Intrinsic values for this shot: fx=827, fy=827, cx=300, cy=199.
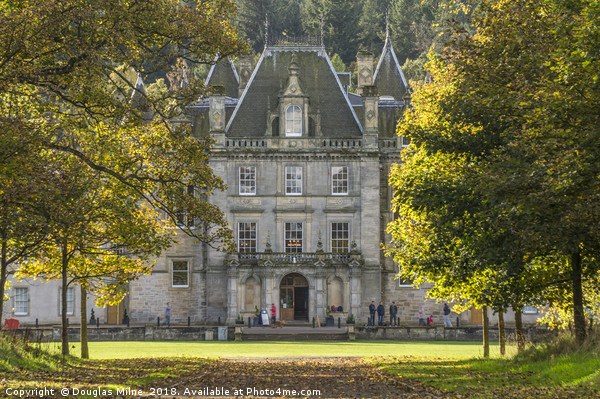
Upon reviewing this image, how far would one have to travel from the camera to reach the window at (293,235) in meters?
55.4

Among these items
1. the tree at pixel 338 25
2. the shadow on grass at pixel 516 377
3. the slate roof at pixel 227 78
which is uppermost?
the tree at pixel 338 25

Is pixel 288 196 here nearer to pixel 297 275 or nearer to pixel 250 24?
pixel 297 275

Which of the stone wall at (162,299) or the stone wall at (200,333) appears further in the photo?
the stone wall at (162,299)

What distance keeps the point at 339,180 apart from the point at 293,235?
4.82m

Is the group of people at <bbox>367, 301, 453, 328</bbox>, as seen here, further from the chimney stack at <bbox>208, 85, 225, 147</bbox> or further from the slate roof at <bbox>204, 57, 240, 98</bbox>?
the slate roof at <bbox>204, 57, 240, 98</bbox>

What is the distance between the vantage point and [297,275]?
178 ft

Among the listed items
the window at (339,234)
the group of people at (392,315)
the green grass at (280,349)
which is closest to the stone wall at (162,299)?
the window at (339,234)

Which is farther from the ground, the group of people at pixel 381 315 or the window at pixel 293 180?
the window at pixel 293 180

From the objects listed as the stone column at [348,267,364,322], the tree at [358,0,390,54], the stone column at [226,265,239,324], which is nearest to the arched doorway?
the stone column at [226,265,239,324]

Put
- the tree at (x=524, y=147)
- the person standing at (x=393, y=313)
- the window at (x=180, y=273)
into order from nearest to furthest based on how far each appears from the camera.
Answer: the tree at (x=524, y=147) → the person standing at (x=393, y=313) → the window at (x=180, y=273)

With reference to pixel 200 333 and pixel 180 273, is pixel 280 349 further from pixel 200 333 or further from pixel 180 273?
pixel 180 273

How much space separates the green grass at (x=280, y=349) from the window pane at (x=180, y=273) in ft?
49.9

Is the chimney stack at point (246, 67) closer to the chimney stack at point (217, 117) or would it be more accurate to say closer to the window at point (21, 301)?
the chimney stack at point (217, 117)

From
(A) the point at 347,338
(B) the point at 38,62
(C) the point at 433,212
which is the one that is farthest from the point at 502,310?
(A) the point at 347,338
